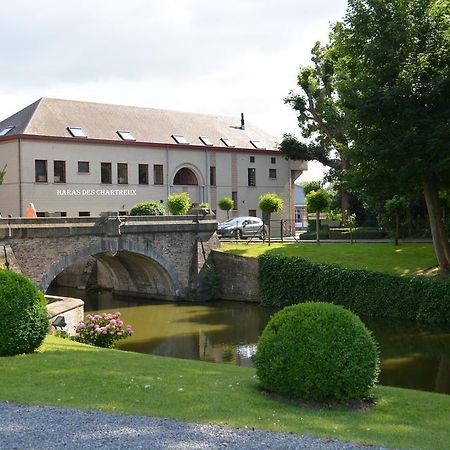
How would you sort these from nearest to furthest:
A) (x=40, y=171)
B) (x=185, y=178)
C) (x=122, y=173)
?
(x=40, y=171) < (x=122, y=173) < (x=185, y=178)

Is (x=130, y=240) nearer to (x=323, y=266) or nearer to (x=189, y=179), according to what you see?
(x=323, y=266)

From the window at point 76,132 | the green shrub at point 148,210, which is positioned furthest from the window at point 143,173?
the green shrub at point 148,210

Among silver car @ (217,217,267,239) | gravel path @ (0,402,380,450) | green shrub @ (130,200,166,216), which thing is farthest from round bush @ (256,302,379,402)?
silver car @ (217,217,267,239)

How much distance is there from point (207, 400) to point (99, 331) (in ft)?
34.2

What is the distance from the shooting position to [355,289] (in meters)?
26.6

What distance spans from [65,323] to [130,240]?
12201 mm

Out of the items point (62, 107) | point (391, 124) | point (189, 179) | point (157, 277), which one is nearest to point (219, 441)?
point (391, 124)

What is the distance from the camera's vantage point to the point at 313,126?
4575 centimetres

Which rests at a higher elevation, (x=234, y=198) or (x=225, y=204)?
(x=234, y=198)

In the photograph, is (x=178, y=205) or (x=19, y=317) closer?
(x=19, y=317)

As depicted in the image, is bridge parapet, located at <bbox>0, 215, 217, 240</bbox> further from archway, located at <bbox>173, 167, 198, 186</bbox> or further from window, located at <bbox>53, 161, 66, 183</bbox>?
archway, located at <bbox>173, 167, 198, 186</bbox>

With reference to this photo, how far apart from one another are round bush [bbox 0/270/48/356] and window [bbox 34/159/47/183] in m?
27.6

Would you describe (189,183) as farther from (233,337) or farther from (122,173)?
(233,337)

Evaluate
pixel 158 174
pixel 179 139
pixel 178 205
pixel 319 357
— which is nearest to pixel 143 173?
pixel 158 174
